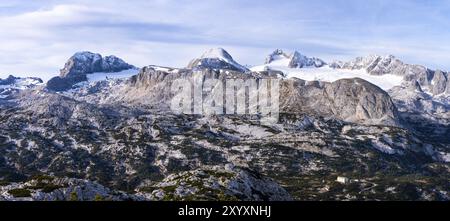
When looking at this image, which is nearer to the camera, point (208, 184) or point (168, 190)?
point (168, 190)
